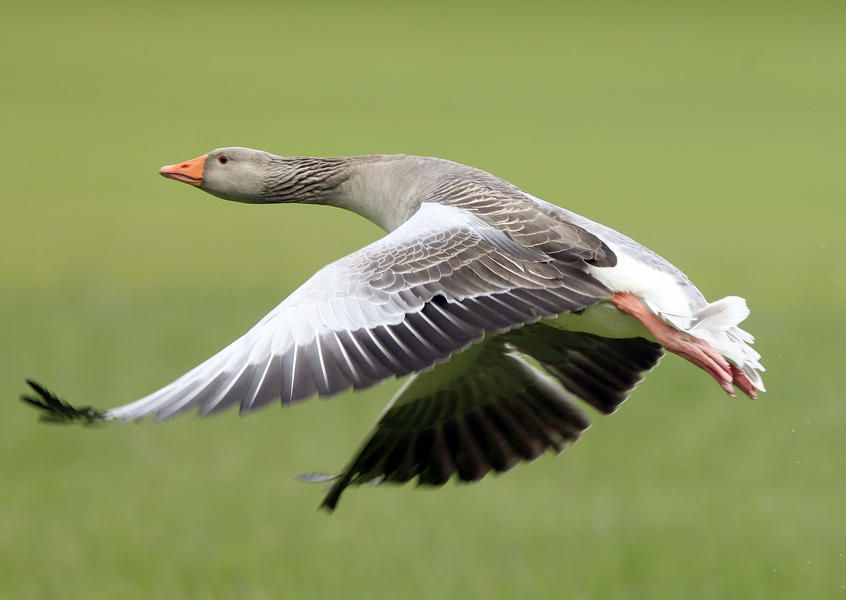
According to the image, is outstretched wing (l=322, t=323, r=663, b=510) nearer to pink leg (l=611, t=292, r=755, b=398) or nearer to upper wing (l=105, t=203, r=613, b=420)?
pink leg (l=611, t=292, r=755, b=398)

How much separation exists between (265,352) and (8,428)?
432 inches

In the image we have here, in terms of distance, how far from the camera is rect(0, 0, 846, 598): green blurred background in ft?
40.5

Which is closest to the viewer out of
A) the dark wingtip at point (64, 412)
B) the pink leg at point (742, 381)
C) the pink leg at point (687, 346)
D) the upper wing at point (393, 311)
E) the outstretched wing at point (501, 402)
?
the dark wingtip at point (64, 412)

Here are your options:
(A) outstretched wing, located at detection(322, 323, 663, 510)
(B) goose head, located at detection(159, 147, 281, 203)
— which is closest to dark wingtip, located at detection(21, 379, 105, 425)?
(A) outstretched wing, located at detection(322, 323, 663, 510)

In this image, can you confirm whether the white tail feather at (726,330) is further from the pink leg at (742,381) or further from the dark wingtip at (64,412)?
the dark wingtip at (64,412)

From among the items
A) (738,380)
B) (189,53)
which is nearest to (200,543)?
(738,380)

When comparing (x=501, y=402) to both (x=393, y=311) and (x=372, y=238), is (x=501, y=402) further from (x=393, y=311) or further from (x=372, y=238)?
(x=372, y=238)

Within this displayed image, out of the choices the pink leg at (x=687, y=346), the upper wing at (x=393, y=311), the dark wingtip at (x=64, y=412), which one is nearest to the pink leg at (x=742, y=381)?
the pink leg at (x=687, y=346)

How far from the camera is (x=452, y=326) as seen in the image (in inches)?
243

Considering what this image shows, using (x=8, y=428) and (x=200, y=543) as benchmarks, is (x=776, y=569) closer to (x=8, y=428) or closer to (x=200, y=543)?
(x=200, y=543)

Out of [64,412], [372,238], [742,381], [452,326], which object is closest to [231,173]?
[452,326]

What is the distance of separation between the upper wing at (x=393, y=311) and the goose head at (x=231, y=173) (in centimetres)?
200

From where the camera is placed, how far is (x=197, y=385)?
579cm

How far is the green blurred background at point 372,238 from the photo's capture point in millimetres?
12336
